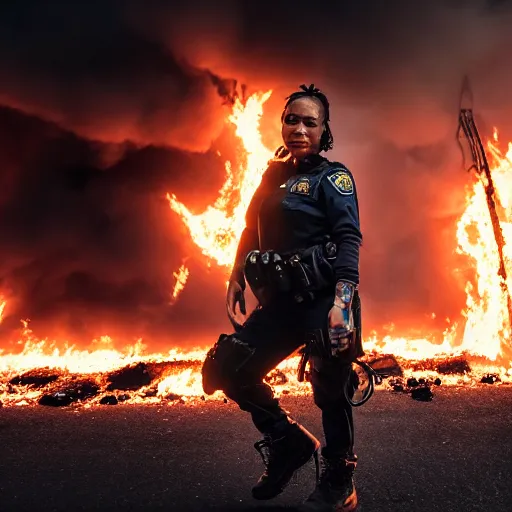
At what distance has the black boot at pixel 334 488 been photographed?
7.32 ft

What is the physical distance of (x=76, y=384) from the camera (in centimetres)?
554

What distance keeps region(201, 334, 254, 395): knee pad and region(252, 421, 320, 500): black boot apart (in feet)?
1.31

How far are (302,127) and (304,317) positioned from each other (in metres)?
1.10

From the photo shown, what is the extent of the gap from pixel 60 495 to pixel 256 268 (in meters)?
1.71

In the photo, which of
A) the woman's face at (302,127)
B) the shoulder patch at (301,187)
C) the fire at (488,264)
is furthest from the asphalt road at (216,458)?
the fire at (488,264)

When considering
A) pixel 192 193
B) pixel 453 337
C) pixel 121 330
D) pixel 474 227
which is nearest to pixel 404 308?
pixel 453 337

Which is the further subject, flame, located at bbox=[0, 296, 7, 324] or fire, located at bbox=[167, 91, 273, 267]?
fire, located at bbox=[167, 91, 273, 267]

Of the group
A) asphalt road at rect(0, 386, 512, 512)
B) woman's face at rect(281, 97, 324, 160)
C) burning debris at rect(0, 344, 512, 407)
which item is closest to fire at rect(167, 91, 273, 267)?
burning debris at rect(0, 344, 512, 407)

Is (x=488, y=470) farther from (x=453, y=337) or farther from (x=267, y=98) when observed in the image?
(x=267, y=98)

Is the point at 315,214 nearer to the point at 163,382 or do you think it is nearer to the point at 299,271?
the point at 299,271

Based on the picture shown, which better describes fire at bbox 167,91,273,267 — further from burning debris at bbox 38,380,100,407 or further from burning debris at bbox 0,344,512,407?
burning debris at bbox 38,380,100,407

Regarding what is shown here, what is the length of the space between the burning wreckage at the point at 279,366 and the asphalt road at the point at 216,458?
66cm

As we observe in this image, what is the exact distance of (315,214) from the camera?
2.43 metres

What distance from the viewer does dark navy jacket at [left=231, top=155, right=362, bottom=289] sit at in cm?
234
